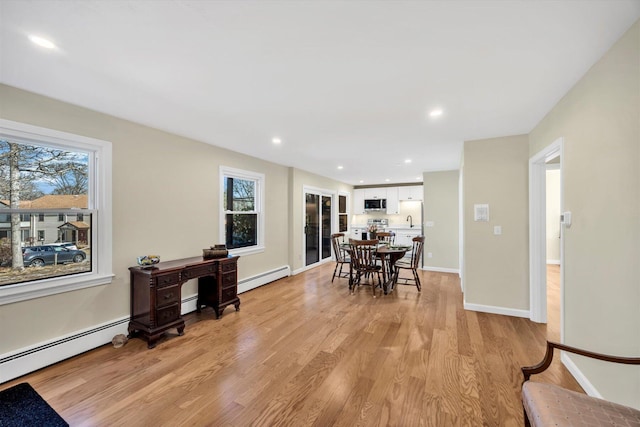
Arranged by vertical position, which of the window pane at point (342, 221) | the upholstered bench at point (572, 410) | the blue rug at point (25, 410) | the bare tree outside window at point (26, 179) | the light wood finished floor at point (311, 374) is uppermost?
the bare tree outside window at point (26, 179)

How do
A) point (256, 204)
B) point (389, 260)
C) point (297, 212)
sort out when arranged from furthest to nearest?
1. point (297, 212)
2. point (256, 204)
3. point (389, 260)

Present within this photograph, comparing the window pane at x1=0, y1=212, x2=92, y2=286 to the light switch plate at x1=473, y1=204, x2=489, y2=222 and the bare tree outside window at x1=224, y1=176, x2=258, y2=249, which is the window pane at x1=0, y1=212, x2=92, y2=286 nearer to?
the bare tree outside window at x1=224, y1=176, x2=258, y2=249

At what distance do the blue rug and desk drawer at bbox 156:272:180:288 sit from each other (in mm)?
1124

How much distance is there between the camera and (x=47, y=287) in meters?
2.36

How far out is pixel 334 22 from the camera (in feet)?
4.78

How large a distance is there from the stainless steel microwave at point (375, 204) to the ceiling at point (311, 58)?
563cm

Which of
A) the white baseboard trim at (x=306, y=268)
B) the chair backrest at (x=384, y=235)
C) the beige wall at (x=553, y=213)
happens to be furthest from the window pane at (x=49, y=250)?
the beige wall at (x=553, y=213)

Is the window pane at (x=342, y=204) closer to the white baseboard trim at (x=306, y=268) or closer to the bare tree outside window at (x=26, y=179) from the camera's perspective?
the white baseboard trim at (x=306, y=268)

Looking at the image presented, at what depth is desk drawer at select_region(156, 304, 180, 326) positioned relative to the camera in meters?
2.82

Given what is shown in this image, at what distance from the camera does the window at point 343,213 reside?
8239mm

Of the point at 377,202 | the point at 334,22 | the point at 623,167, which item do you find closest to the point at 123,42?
the point at 334,22

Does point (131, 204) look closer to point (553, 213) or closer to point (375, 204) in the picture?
point (375, 204)

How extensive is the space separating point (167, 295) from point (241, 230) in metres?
1.97

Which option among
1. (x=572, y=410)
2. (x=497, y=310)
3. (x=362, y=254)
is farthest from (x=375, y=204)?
(x=572, y=410)
